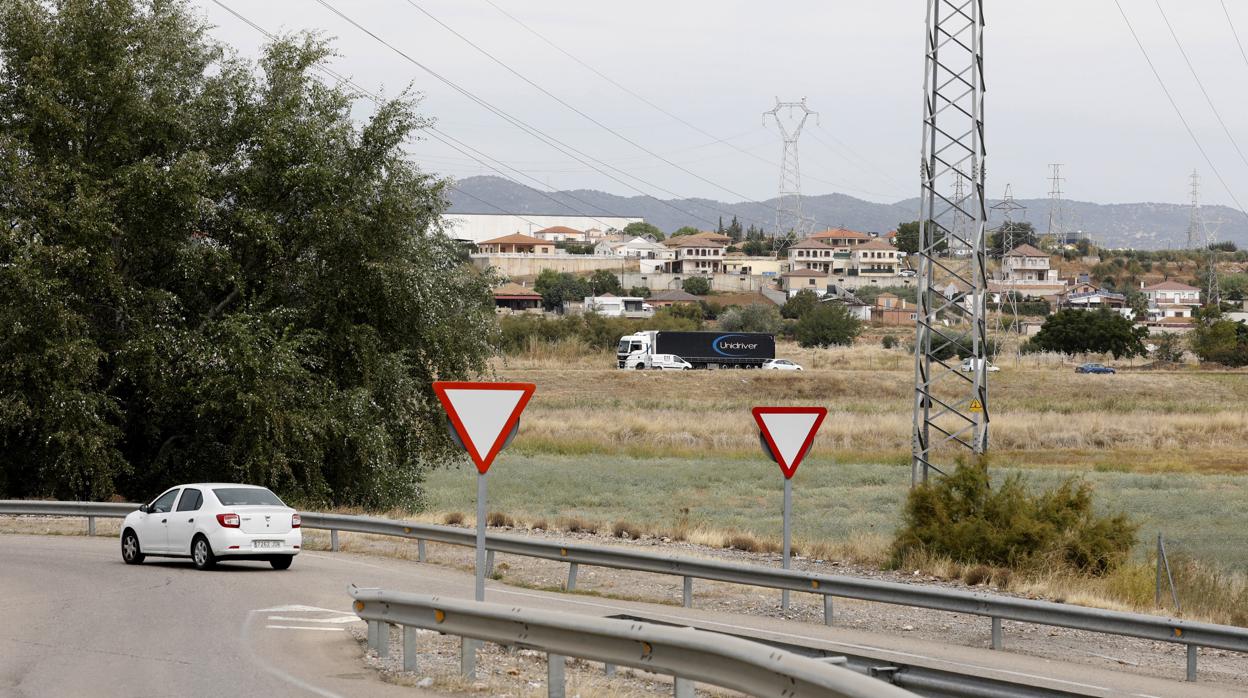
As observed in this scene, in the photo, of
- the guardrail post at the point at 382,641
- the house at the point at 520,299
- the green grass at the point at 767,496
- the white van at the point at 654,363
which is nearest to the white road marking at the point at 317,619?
the guardrail post at the point at 382,641

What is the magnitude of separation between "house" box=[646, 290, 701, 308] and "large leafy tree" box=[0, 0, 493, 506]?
12818cm

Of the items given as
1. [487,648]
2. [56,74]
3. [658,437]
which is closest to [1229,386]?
[658,437]

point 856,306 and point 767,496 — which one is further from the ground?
point 856,306

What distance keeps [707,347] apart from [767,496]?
62.1 m

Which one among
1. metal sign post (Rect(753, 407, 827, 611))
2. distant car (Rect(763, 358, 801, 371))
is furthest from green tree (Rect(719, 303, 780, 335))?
metal sign post (Rect(753, 407, 827, 611))

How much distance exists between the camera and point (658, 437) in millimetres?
64062

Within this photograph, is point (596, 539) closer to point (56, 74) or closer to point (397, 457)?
point (397, 457)

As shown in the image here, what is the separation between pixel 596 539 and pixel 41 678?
52.4ft

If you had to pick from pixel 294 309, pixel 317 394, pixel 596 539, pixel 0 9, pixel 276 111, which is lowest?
pixel 596 539

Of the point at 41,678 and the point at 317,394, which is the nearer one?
the point at 41,678

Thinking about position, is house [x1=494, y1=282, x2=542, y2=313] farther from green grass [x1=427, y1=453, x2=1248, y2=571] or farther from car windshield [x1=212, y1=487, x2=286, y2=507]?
car windshield [x1=212, y1=487, x2=286, y2=507]

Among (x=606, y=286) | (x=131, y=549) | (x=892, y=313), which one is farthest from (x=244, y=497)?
(x=606, y=286)

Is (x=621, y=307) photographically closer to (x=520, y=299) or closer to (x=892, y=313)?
(x=520, y=299)

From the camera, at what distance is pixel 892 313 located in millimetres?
165250
